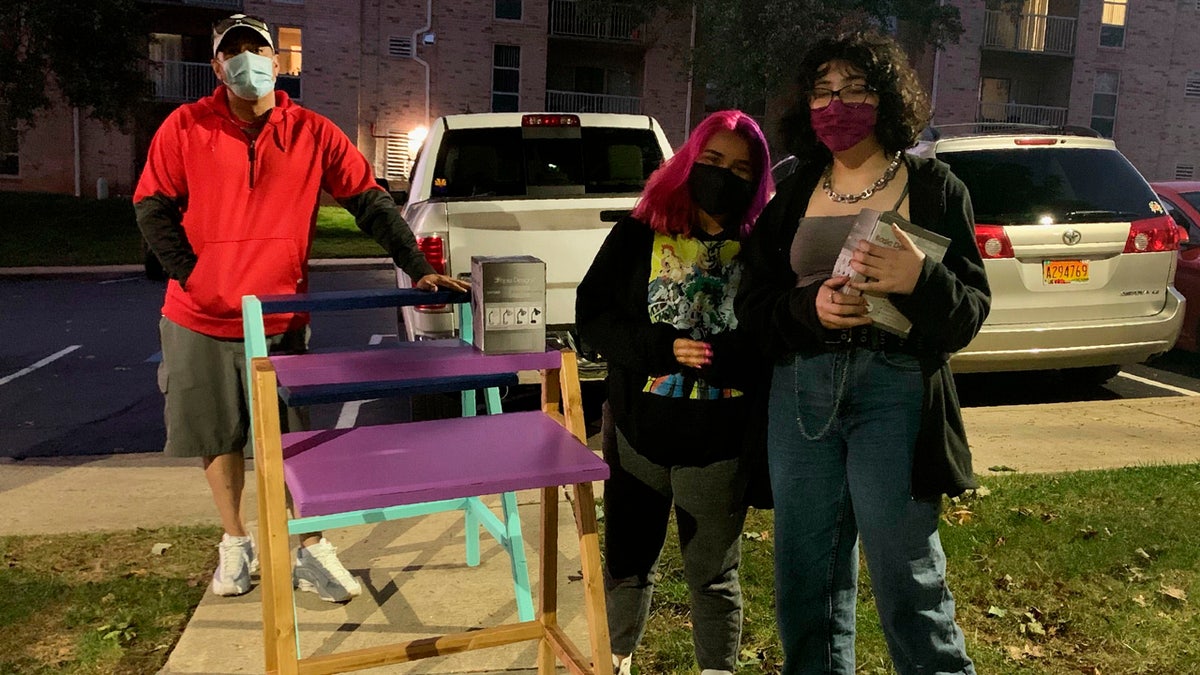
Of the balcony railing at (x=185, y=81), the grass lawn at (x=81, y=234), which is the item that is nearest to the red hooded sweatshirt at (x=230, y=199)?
the grass lawn at (x=81, y=234)

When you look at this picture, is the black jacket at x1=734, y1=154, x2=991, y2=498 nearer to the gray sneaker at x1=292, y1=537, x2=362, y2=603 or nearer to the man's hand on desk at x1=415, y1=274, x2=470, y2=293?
the man's hand on desk at x1=415, y1=274, x2=470, y2=293

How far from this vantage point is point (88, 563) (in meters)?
4.28

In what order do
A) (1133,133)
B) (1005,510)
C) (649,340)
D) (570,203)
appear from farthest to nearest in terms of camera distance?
1. (1133,133)
2. (570,203)
3. (1005,510)
4. (649,340)

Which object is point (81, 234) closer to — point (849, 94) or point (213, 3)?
point (213, 3)

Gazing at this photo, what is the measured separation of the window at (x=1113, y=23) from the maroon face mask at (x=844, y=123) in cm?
3482

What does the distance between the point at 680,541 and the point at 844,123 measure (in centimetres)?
127

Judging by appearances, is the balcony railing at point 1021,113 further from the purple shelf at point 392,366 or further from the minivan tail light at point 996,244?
the purple shelf at point 392,366

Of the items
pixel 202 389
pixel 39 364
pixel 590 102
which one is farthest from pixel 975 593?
pixel 590 102

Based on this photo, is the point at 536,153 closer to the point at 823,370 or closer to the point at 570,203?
the point at 570,203

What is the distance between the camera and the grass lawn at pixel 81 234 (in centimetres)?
1817

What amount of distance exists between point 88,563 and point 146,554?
220 mm

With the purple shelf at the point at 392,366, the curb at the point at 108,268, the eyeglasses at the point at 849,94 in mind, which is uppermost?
the eyeglasses at the point at 849,94

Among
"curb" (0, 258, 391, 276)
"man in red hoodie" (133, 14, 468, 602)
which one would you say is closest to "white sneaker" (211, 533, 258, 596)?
"man in red hoodie" (133, 14, 468, 602)

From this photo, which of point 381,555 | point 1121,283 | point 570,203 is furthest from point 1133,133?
point 381,555
